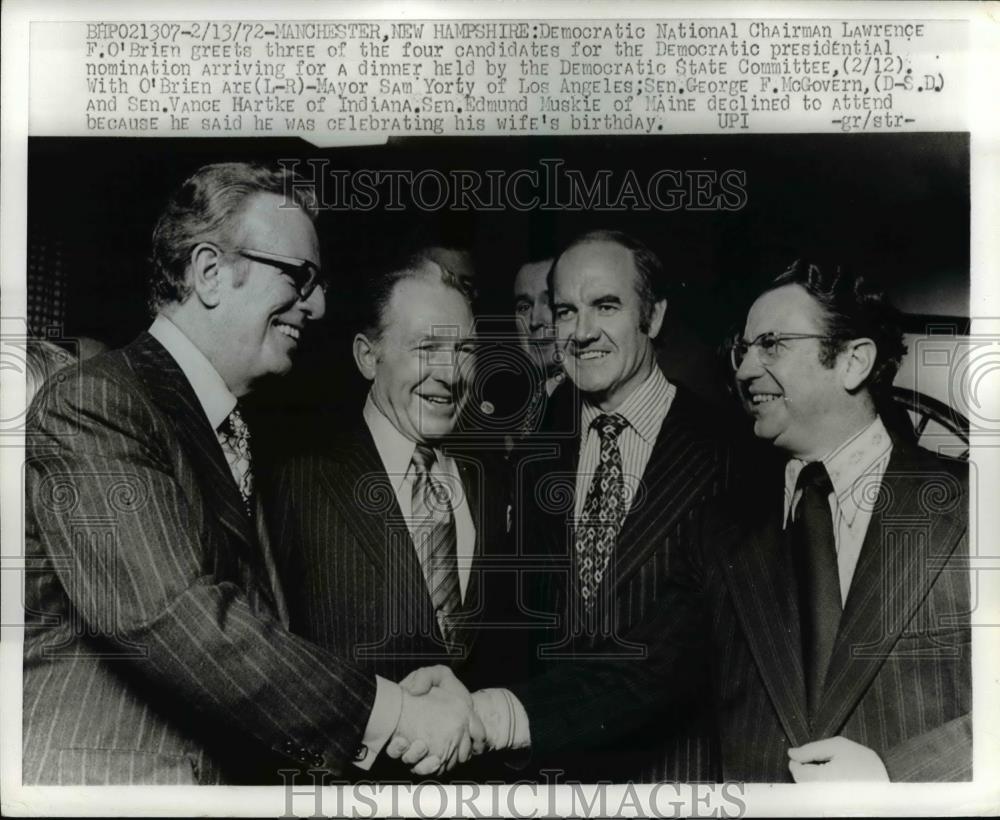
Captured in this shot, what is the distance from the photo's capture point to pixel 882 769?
3.29m

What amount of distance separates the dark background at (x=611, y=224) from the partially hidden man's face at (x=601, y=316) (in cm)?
7

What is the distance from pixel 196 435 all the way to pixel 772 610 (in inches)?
70.5

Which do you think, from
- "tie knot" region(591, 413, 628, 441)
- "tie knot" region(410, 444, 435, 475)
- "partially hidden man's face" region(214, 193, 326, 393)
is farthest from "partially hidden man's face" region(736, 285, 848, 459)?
"partially hidden man's face" region(214, 193, 326, 393)

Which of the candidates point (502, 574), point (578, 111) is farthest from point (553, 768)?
point (578, 111)

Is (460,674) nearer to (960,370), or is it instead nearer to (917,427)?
(917,427)

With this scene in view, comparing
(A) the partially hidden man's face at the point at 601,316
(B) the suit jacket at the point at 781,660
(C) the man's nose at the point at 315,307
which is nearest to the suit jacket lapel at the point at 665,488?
(B) the suit jacket at the point at 781,660

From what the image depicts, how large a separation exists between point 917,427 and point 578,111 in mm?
1412

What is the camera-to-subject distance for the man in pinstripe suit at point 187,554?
318cm

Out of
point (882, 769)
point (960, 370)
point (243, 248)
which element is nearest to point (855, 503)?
point (960, 370)

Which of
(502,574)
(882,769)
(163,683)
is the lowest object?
(882,769)

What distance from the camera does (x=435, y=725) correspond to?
3.25 meters

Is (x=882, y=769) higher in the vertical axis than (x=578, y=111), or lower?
lower

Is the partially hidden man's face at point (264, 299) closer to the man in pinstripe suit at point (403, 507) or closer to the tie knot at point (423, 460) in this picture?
the man in pinstripe suit at point (403, 507)

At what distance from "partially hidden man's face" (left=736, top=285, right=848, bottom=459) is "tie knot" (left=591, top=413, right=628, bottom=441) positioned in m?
0.37
